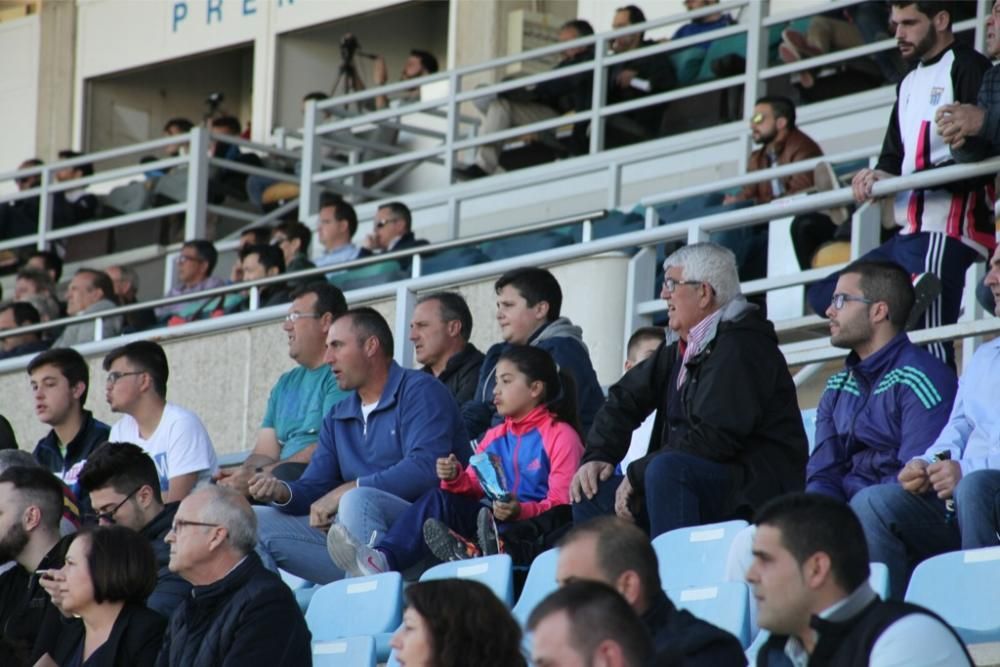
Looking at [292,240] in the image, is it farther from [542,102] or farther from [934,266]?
[934,266]

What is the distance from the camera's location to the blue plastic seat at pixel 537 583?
5.80m

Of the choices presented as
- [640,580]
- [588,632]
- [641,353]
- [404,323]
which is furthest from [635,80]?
[588,632]

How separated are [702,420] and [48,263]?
8.49 metres

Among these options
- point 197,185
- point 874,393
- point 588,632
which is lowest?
point 588,632

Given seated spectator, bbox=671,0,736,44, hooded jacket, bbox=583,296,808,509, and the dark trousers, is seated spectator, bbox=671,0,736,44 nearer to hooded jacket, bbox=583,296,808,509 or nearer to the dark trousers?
the dark trousers

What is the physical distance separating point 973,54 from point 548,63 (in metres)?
7.75

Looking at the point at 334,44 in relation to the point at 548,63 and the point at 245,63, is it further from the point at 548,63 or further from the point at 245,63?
the point at 548,63

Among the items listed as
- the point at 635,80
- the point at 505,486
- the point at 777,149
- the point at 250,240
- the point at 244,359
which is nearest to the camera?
the point at 505,486

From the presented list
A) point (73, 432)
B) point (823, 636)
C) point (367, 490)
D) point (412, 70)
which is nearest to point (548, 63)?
point (412, 70)

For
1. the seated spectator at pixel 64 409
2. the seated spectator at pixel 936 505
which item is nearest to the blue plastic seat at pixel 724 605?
the seated spectator at pixel 936 505

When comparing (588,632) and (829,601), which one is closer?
(588,632)

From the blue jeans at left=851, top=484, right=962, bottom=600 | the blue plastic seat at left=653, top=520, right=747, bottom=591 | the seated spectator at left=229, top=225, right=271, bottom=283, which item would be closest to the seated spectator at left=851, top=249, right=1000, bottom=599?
the blue jeans at left=851, top=484, right=962, bottom=600

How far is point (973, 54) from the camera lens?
24.1 feet

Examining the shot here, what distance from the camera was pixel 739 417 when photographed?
5945 mm
